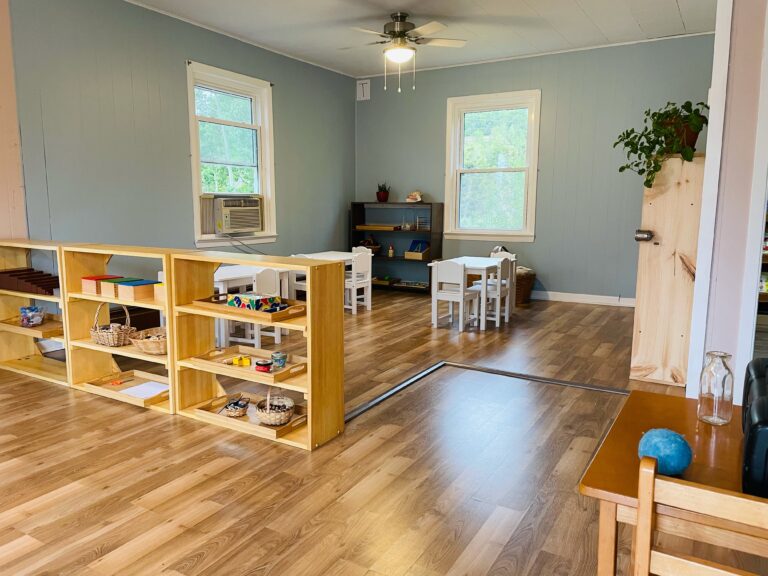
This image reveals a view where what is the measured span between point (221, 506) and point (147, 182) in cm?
398

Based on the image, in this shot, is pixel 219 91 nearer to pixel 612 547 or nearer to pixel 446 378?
pixel 446 378

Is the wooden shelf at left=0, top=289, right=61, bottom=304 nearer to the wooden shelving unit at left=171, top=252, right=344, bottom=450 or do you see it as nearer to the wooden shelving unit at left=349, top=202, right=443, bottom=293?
the wooden shelving unit at left=171, top=252, right=344, bottom=450

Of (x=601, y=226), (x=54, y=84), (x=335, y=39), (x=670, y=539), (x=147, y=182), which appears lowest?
(x=670, y=539)

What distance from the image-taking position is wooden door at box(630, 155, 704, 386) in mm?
3775

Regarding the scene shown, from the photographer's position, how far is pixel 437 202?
7855 mm

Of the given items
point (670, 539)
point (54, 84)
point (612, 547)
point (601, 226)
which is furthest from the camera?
point (601, 226)

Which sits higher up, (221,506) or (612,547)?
(612,547)

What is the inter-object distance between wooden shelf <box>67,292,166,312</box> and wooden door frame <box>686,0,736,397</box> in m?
2.97

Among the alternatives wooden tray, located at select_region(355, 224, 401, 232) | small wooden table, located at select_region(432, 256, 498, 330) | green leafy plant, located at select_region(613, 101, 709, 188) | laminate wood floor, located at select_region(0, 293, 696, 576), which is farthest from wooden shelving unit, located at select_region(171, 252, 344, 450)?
wooden tray, located at select_region(355, 224, 401, 232)

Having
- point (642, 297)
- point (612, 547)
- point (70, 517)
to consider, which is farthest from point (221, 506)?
point (642, 297)

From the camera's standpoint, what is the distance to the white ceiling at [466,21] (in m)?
5.21

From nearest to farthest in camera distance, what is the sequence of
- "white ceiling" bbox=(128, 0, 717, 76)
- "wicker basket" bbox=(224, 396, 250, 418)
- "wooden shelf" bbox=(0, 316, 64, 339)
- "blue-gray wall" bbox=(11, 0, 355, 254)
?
1. "wicker basket" bbox=(224, 396, 250, 418)
2. "wooden shelf" bbox=(0, 316, 64, 339)
3. "blue-gray wall" bbox=(11, 0, 355, 254)
4. "white ceiling" bbox=(128, 0, 717, 76)

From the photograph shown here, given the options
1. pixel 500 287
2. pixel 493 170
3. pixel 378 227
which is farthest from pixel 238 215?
pixel 493 170

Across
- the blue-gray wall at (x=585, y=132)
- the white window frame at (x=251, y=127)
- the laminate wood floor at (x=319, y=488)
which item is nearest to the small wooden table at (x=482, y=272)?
the laminate wood floor at (x=319, y=488)
